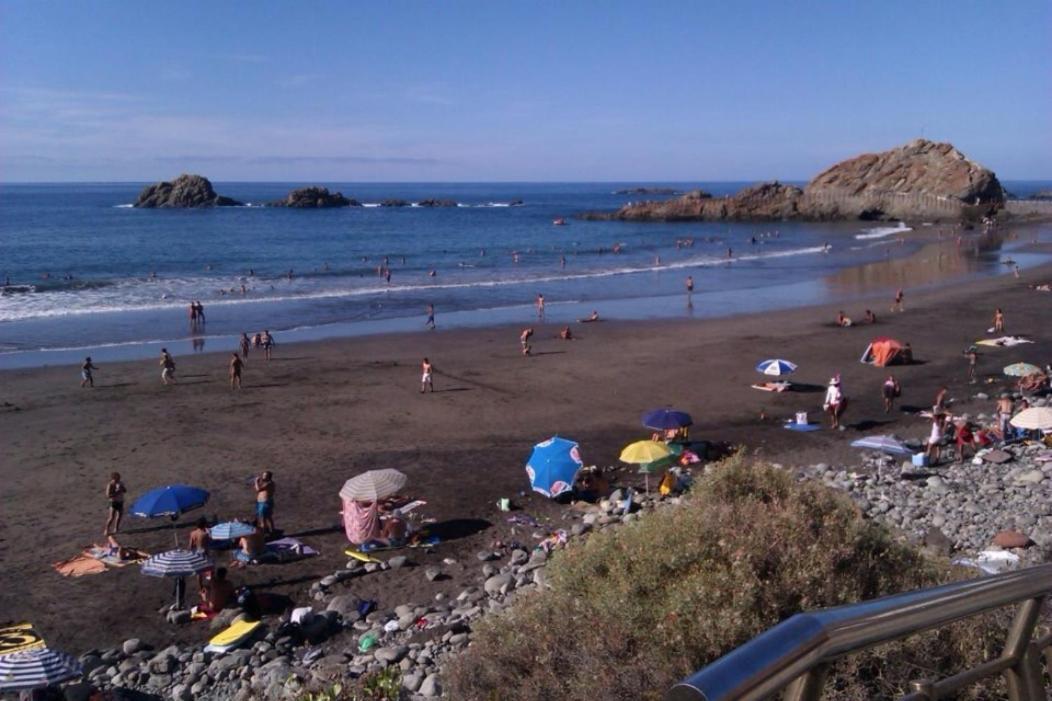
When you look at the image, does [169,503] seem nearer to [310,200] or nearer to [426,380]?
[426,380]

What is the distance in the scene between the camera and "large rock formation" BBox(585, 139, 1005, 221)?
94375 mm

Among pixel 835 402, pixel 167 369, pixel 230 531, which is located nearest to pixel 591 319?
pixel 835 402

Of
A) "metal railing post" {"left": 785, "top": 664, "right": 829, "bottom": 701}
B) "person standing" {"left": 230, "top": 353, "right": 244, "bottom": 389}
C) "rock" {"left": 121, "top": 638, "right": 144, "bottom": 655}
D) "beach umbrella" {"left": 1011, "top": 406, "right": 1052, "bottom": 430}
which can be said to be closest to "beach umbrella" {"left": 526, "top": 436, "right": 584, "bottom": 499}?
"rock" {"left": 121, "top": 638, "right": 144, "bottom": 655}

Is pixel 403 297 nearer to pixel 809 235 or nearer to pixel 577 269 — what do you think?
pixel 577 269

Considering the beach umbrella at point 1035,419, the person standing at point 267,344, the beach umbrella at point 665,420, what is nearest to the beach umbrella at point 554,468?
the beach umbrella at point 665,420

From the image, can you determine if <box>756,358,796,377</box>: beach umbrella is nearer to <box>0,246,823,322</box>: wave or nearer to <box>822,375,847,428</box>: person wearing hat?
<box>822,375,847,428</box>: person wearing hat

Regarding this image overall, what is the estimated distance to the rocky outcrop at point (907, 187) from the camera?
94.1 metres

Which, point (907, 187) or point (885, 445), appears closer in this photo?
point (885, 445)

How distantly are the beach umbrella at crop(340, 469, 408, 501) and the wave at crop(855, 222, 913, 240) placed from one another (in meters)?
72.7

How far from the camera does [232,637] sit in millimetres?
11336

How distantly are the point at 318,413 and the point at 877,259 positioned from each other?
161 feet

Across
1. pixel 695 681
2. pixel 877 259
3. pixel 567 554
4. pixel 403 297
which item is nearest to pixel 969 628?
pixel 567 554

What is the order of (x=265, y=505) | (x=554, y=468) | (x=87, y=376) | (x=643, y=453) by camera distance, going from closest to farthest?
(x=265, y=505) < (x=554, y=468) < (x=643, y=453) < (x=87, y=376)

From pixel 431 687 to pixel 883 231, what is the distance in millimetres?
86701
